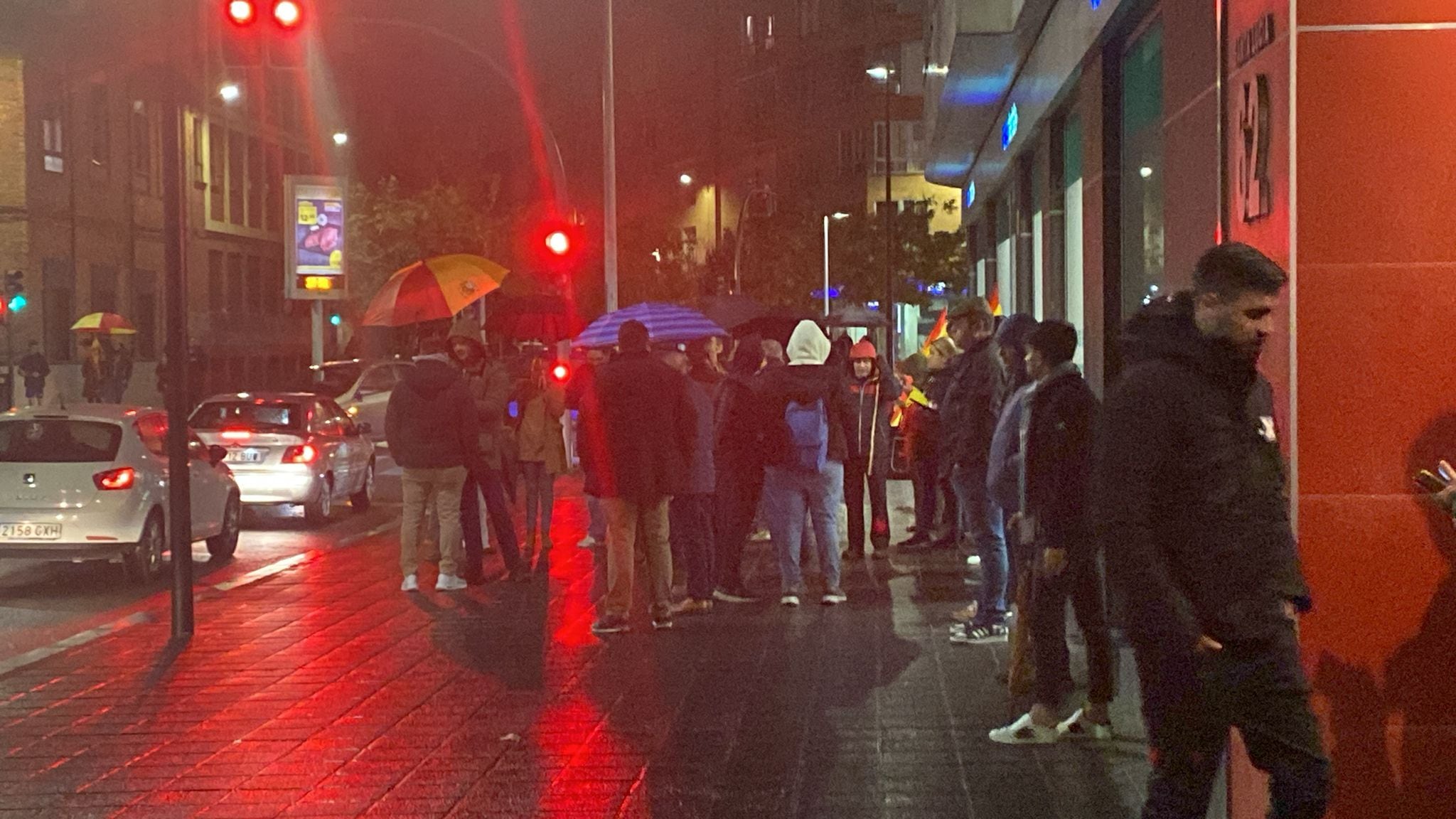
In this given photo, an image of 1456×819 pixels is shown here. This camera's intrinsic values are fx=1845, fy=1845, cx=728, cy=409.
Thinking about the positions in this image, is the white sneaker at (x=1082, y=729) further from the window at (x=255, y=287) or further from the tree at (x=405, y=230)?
the window at (x=255, y=287)

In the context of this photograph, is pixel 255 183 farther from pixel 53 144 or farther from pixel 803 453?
pixel 803 453

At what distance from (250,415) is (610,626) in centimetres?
1016

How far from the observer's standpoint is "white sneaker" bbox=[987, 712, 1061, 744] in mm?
7922

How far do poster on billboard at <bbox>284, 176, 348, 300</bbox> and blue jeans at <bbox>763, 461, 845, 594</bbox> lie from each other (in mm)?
23334

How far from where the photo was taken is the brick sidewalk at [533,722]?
700cm

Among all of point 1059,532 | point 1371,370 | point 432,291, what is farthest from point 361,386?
point 1371,370

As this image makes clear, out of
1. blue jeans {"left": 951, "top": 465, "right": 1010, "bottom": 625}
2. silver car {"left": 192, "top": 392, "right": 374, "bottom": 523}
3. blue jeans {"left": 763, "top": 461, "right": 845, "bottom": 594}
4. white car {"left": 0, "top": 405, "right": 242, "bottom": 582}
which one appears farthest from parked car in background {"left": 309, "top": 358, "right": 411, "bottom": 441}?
blue jeans {"left": 951, "top": 465, "right": 1010, "bottom": 625}

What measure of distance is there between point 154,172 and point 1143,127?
44.9 meters

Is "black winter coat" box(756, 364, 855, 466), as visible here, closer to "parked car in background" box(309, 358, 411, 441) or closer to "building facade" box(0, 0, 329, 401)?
"parked car in background" box(309, 358, 411, 441)

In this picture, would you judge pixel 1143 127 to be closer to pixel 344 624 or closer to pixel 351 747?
pixel 344 624

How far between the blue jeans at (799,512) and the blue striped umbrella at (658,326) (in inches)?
118

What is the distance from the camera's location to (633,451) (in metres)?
11.0

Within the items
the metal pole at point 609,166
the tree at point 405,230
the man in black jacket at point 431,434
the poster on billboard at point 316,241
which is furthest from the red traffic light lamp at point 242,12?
the tree at point 405,230

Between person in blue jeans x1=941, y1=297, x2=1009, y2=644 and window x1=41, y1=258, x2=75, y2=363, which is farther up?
window x1=41, y1=258, x2=75, y2=363
